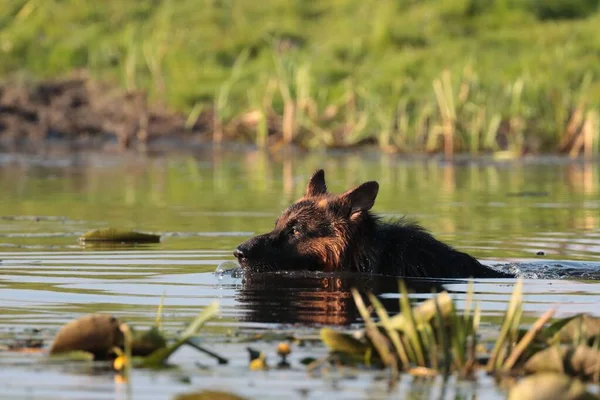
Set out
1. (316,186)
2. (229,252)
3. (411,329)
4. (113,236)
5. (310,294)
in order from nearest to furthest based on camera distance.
Result: (411,329)
(310,294)
(316,186)
(229,252)
(113,236)

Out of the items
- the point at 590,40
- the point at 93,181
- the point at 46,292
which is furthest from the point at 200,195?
the point at 590,40

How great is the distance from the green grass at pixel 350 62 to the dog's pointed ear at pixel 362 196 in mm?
16552

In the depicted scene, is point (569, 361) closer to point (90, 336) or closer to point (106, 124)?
point (90, 336)

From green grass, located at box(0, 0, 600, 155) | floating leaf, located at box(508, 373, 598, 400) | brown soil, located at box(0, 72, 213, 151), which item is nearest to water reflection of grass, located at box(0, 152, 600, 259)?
green grass, located at box(0, 0, 600, 155)

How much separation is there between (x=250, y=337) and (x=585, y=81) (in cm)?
2164

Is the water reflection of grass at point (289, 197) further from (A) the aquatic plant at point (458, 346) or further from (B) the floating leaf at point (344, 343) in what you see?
(B) the floating leaf at point (344, 343)

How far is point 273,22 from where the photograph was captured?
35.2m

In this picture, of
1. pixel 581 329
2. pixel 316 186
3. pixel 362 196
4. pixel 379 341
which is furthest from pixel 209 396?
pixel 316 186

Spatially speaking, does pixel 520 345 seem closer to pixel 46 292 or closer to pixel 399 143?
pixel 46 292

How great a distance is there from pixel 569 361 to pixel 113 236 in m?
7.39

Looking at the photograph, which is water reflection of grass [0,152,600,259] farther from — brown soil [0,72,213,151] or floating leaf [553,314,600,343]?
floating leaf [553,314,600,343]

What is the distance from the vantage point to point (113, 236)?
41.5 ft

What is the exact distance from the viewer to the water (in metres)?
6.01

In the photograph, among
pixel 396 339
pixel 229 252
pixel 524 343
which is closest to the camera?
pixel 524 343
